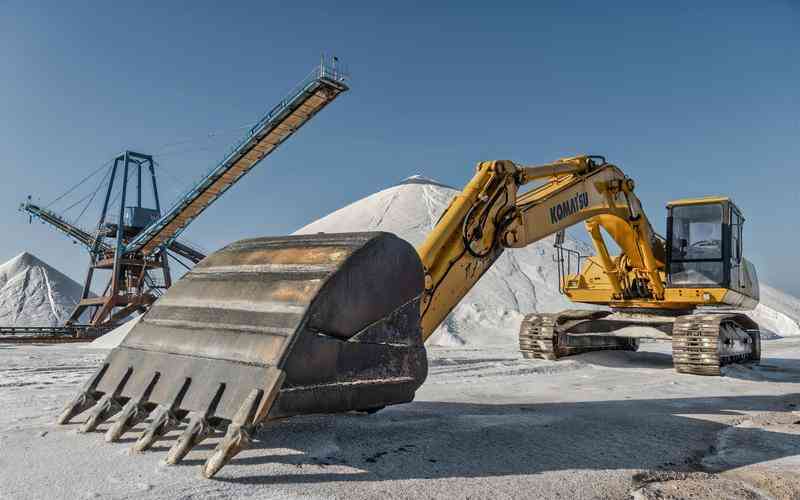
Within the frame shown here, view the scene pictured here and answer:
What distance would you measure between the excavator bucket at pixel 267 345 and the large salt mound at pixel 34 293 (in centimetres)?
3676

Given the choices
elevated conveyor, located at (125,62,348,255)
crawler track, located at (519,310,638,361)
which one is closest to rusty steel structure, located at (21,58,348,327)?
elevated conveyor, located at (125,62,348,255)

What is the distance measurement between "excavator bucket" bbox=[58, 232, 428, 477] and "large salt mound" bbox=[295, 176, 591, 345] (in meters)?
12.7

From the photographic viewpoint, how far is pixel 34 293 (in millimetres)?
37938

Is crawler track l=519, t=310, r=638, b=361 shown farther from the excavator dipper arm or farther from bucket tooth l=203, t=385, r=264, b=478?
bucket tooth l=203, t=385, r=264, b=478

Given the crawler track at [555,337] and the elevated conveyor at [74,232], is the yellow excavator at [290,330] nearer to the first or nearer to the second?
the crawler track at [555,337]

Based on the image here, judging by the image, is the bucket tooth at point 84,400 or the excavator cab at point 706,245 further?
the excavator cab at point 706,245

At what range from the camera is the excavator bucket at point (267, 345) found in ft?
10.4

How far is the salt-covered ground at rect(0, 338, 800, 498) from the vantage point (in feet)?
9.77

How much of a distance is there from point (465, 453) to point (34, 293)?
42164mm

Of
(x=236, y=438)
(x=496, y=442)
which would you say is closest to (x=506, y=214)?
(x=496, y=442)

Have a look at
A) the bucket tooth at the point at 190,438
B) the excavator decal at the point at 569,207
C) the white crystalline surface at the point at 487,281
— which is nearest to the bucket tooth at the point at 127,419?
the bucket tooth at the point at 190,438

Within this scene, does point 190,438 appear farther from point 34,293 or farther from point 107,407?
point 34,293

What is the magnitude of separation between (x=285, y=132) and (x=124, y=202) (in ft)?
36.0

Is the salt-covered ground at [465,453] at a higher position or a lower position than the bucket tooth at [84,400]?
lower
